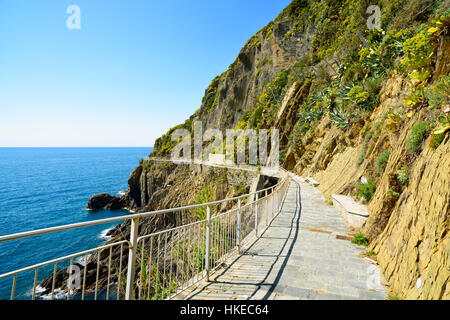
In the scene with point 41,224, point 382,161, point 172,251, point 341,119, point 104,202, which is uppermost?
point 341,119

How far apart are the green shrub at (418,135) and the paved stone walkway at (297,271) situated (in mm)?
2676

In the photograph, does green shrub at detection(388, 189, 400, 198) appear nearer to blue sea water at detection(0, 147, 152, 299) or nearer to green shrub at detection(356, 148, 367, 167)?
green shrub at detection(356, 148, 367, 167)

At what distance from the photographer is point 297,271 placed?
4.36m

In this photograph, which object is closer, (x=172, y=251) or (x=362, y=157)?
(x=172, y=251)

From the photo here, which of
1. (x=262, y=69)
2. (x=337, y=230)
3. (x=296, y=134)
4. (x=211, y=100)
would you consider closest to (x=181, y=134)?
(x=211, y=100)

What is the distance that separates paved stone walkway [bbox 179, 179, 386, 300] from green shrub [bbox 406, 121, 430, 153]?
2676 mm

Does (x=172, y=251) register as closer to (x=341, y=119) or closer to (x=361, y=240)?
(x=361, y=240)

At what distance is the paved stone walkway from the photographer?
3580mm

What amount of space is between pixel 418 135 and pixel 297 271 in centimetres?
383

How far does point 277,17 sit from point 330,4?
61.6 ft

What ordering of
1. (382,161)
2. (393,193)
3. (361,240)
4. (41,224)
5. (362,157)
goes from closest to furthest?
(393,193), (361,240), (382,161), (362,157), (41,224)

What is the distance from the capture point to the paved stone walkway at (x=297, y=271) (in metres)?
3.58

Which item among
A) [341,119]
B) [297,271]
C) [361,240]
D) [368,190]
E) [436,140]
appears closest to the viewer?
[436,140]

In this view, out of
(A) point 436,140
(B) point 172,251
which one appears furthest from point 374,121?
(B) point 172,251
